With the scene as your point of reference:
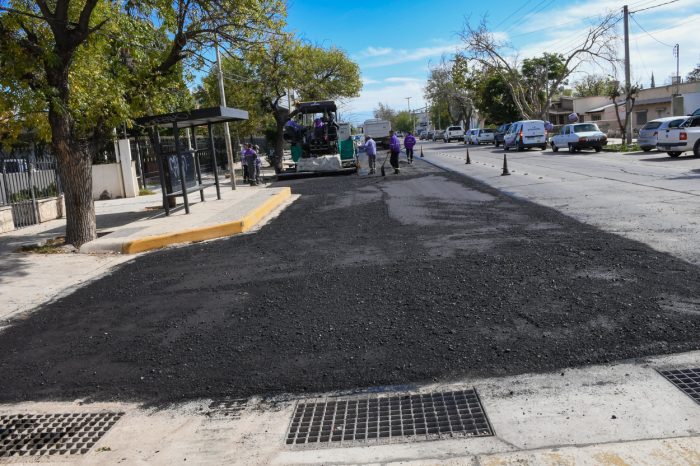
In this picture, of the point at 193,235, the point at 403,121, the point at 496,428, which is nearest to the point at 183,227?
the point at 193,235

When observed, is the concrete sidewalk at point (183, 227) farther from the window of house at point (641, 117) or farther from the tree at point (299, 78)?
the window of house at point (641, 117)

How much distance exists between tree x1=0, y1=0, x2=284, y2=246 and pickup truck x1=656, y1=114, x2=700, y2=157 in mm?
17335

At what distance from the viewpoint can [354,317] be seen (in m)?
5.94

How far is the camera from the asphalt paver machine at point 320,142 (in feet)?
85.6

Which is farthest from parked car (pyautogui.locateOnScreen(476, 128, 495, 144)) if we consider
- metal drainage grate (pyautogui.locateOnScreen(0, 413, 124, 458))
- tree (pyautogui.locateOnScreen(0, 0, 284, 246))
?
metal drainage grate (pyautogui.locateOnScreen(0, 413, 124, 458))

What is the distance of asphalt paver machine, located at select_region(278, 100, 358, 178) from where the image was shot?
85.6 feet

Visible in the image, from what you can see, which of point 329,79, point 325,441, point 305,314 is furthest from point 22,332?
point 329,79

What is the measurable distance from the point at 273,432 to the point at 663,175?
16.9 meters

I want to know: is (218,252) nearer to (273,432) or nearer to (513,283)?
(513,283)

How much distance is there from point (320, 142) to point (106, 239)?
53.5 ft

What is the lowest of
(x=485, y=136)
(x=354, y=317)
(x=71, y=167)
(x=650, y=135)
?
(x=354, y=317)

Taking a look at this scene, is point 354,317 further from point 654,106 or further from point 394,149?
point 654,106

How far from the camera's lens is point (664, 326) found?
5102 mm

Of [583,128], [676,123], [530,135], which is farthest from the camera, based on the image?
[530,135]
